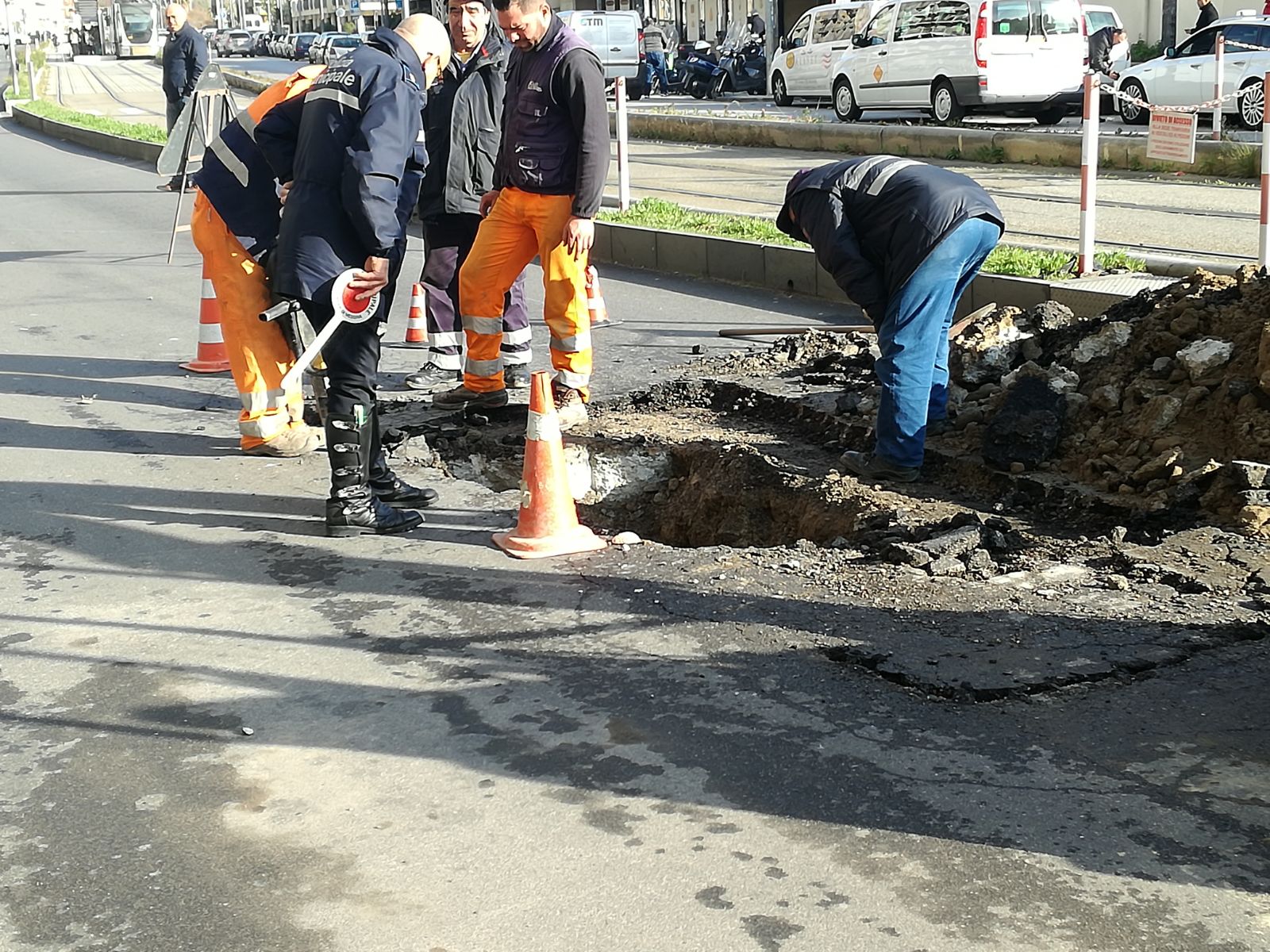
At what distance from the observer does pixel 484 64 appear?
793cm

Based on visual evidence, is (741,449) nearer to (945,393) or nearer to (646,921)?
(945,393)

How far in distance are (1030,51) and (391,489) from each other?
18.3 metres

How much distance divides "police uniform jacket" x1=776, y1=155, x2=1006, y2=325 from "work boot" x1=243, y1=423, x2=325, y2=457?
2542mm

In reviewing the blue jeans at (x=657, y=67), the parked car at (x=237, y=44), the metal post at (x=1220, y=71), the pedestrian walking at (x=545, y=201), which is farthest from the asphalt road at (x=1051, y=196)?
the parked car at (x=237, y=44)

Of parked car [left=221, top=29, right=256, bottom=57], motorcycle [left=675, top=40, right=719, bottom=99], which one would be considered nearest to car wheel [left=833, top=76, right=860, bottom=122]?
motorcycle [left=675, top=40, right=719, bottom=99]

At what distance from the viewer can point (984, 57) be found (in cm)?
2170

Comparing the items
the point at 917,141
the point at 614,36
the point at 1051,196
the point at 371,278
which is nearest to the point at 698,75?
the point at 614,36

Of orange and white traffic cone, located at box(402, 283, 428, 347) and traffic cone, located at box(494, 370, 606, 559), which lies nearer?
traffic cone, located at box(494, 370, 606, 559)

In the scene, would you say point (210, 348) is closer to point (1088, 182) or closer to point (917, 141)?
point (1088, 182)

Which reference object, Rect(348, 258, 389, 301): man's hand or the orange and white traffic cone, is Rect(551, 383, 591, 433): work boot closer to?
Rect(348, 258, 389, 301): man's hand

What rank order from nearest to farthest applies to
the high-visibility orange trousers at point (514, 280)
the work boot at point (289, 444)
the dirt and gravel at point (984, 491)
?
the dirt and gravel at point (984, 491) → the work boot at point (289, 444) → the high-visibility orange trousers at point (514, 280)

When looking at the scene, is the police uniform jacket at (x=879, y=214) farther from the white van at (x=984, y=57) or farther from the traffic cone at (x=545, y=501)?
the white van at (x=984, y=57)

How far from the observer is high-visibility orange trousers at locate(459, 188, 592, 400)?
23.0 ft

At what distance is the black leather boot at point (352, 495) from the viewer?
5.64 m
